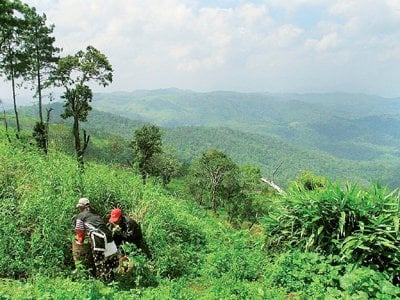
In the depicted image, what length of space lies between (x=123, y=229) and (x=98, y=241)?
114 cm

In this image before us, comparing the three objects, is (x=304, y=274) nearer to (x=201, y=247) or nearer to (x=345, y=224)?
(x=345, y=224)

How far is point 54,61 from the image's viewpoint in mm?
38219

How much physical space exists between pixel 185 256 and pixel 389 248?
16.3 ft

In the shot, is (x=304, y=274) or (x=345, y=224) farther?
(x=345, y=224)

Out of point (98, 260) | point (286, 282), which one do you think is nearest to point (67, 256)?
point (98, 260)

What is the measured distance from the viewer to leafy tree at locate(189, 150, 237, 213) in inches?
1784

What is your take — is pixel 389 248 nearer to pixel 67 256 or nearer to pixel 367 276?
pixel 367 276

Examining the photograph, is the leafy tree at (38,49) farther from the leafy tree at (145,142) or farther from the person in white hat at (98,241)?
the person in white hat at (98,241)

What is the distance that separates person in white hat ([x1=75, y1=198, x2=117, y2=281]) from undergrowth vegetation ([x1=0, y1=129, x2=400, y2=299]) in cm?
39

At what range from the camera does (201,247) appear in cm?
1120

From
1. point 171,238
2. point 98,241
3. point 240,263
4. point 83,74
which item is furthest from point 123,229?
point 83,74

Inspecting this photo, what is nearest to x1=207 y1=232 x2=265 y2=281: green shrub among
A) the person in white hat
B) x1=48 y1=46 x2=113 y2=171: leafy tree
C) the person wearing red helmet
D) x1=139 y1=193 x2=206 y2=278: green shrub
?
x1=139 y1=193 x2=206 y2=278: green shrub

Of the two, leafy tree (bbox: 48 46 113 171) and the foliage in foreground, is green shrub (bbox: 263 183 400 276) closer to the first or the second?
the foliage in foreground

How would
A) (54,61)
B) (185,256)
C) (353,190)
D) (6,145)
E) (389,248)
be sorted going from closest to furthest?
(389,248) < (353,190) < (185,256) < (6,145) < (54,61)
